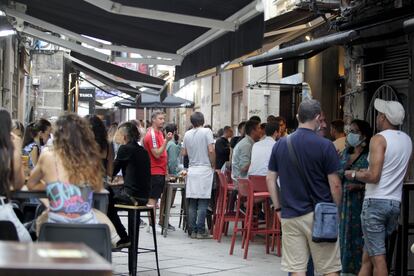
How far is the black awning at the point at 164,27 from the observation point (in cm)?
791

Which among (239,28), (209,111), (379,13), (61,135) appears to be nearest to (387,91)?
(379,13)

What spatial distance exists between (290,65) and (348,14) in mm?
7305

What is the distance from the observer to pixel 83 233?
16.2 ft

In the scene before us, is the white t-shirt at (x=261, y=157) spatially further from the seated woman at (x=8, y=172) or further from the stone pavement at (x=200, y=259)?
the seated woman at (x=8, y=172)

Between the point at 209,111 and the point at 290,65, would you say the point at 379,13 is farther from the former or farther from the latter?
the point at 209,111

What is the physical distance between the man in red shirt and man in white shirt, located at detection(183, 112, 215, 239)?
1.39 ft

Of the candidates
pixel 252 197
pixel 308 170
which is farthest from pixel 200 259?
pixel 308 170

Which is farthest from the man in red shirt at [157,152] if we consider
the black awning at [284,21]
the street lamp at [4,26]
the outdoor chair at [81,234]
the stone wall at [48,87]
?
the stone wall at [48,87]

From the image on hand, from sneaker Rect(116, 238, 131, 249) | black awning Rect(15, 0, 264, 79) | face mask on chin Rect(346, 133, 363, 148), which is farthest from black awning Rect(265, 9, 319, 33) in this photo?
sneaker Rect(116, 238, 131, 249)

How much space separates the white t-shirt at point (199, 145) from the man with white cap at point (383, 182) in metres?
5.14

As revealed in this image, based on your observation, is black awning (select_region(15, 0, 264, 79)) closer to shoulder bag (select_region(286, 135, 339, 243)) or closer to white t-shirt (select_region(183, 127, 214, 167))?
white t-shirt (select_region(183, 127, 214, 167))

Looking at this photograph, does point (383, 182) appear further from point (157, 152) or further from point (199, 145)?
point (157, 152)

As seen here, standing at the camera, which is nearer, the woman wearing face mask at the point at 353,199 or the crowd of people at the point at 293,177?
the crowd of people at the point at 293,177

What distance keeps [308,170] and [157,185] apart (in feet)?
20.3
